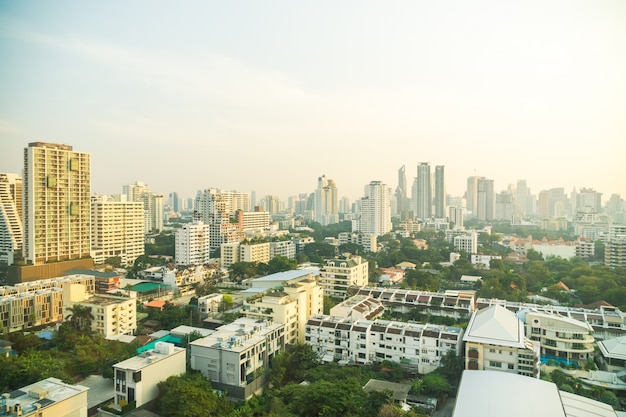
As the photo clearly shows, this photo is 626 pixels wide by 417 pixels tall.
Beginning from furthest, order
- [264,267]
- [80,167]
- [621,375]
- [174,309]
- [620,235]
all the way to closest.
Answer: [620,235], [264,267], [80,167], [174,309], [621,375]

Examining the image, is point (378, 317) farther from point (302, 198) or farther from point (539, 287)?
point (302, 198)

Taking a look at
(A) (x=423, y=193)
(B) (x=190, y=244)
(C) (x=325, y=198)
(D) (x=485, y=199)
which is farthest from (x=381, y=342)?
(D) (x=485, y=199)

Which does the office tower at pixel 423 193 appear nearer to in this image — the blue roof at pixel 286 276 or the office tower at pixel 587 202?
the office tower at pixel 587 202

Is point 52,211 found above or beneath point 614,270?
above

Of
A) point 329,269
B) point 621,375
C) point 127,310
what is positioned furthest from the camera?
point 329,269

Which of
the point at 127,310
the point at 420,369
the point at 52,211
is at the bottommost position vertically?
the point at 420,369

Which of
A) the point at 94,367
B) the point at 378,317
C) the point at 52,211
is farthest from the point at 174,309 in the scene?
the point at 52,211

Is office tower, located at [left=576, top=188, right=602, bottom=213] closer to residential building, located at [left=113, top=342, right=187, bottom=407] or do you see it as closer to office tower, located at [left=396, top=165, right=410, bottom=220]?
office tower, located at [left=396, top=165, right=410, bottom=220]

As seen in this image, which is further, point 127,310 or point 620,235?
point 620,235
